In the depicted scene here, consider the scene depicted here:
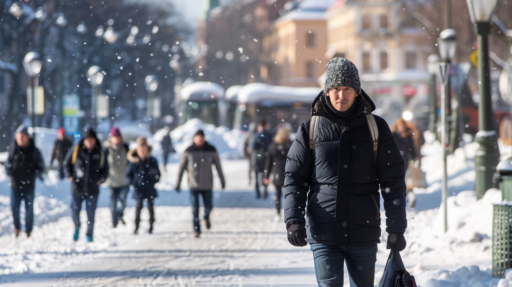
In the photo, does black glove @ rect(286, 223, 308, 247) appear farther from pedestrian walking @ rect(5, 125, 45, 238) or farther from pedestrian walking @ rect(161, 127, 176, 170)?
pedestrian walking @ rect(161, 127, 176, 170)

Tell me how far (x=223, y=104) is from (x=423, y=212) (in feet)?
104

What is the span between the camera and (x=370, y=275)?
14.5 feet

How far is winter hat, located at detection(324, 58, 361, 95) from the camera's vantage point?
4324 millimetres

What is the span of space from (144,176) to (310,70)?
68.8m

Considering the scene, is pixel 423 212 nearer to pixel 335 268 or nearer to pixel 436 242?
pixel 436 242

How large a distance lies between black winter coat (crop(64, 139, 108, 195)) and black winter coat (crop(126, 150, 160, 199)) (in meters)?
0.61

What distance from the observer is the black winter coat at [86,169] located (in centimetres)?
1099

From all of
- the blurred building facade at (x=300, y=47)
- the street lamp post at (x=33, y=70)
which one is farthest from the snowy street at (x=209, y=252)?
the blurred building facade at (x=300, y=47)

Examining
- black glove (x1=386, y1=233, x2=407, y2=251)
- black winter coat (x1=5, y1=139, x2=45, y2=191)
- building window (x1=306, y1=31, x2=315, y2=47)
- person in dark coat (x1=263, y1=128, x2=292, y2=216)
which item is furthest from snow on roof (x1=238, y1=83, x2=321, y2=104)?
building window (x1=306, y1=31, x2=315, y2=47)

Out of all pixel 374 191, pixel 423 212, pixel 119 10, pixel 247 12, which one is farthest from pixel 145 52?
pixel 374 191

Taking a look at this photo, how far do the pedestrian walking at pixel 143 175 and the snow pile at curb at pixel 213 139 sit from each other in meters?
23.0

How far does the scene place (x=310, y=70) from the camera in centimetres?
7962

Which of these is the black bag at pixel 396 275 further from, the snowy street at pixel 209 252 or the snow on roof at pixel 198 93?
the snow on roof at pixel 198 93

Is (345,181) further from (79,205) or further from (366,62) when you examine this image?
(366,62)
